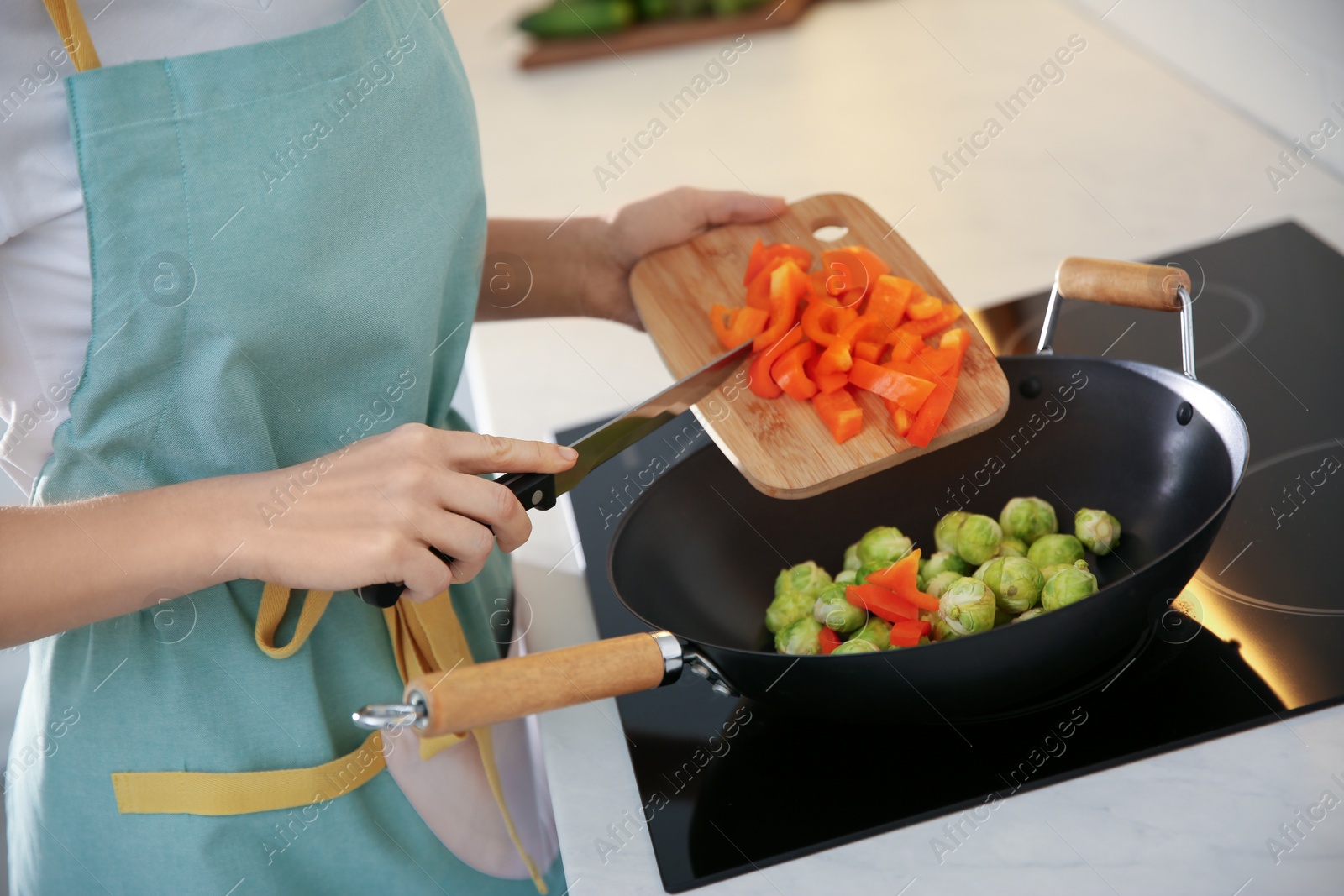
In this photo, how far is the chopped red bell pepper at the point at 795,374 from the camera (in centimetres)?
101

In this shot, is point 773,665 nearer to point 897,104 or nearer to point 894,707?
point 894,707

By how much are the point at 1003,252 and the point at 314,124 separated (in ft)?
3.42

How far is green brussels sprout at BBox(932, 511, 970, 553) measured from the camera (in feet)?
3.19

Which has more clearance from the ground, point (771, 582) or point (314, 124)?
point (314, 124)

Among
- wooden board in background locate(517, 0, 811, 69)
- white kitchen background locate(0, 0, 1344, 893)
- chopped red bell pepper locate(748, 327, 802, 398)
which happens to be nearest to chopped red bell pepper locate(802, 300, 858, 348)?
chopped red bell pepper locate(748, 327, 802, 398)

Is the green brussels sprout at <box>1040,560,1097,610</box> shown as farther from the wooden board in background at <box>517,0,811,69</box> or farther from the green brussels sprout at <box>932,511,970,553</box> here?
the wooden board in background at <box>517,0,811,69</box>

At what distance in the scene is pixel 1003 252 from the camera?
154cm

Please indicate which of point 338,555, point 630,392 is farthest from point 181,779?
point 630,392

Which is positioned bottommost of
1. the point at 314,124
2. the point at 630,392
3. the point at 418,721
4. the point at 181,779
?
the point at 630,392

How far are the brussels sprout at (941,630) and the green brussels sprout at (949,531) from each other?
0.11 m

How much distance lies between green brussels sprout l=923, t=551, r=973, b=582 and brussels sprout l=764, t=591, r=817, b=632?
0.10m

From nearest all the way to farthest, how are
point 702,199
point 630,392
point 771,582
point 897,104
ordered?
point 771,582 → point 702,199 → point 630,392 → point 897,104

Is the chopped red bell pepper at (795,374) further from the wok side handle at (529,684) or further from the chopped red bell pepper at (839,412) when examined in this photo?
the wok side handle at (529,684)

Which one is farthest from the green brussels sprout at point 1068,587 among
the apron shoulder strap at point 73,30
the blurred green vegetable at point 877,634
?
the apron shoulder strap at point 73,30
